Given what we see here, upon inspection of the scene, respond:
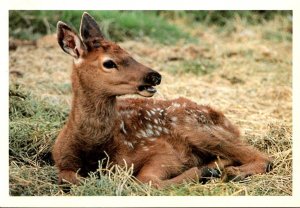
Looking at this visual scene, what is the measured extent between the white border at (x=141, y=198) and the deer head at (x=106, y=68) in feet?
2.53

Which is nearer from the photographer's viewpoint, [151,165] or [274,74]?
[151,165]

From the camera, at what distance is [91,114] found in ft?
21.2

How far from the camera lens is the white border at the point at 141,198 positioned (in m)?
6.04

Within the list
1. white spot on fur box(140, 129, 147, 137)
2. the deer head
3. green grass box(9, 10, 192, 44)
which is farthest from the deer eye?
green grass box(9, 10, 192, 44)

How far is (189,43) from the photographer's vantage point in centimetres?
1102

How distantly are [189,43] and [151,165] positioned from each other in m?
4.75

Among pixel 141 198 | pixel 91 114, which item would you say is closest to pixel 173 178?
pixel 141 198

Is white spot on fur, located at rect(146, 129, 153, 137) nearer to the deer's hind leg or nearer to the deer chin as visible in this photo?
the deer's hind leg

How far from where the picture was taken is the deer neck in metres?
6.44

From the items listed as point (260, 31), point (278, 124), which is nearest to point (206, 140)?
point (278, 124)

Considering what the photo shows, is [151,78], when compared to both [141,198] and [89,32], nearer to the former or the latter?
[89,32]

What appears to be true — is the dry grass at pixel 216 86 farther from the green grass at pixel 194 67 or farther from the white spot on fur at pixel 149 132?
the white spot on fur at pixel 149 132

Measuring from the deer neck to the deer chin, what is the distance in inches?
12.5
